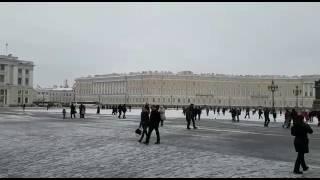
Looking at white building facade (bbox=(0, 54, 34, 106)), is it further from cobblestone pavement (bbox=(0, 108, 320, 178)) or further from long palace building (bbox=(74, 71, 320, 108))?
cobblestone pavement (bbox=(0, 108, 320, 178))

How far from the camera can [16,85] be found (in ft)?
462

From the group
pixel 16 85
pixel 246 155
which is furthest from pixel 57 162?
pixel 16 85

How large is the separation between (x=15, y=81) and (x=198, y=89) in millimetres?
69317

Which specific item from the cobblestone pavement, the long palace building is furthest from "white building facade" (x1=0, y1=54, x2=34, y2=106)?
the cobblestone pavement

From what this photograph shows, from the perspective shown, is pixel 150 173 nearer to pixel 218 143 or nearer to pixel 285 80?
pixel 218 143

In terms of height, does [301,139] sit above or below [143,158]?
above

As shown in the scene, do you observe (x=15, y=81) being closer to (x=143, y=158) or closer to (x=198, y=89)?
(x=198, y=89)

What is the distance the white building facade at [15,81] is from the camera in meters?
137

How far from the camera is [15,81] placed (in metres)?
142

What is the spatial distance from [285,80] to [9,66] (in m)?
105

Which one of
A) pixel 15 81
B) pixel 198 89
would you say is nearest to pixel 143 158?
pixel 15 81

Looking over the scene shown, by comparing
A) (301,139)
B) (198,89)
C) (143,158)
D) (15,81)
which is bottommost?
(143,158)

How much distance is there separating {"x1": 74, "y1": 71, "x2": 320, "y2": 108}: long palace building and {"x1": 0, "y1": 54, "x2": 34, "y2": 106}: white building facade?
43568 millimetres

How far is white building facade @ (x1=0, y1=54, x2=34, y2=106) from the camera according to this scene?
13712 cm
